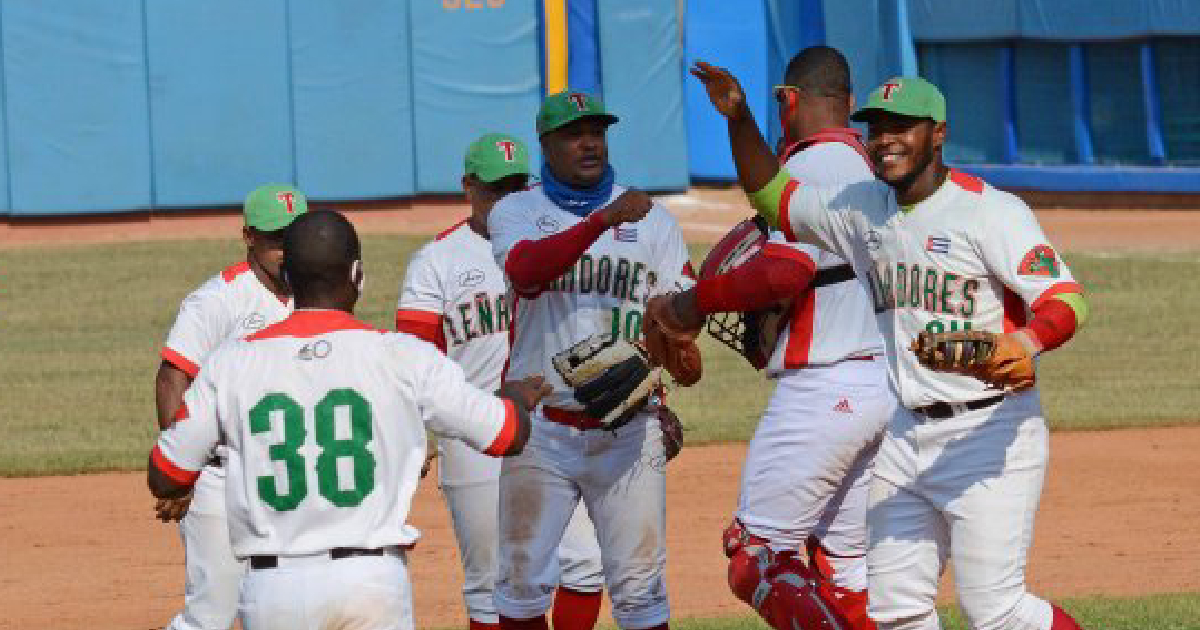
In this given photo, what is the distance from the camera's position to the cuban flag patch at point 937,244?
7025 millimetres

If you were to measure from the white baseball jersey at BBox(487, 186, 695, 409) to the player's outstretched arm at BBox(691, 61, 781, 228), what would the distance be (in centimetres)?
81

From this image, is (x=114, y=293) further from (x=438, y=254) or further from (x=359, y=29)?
(x=438, y=254)

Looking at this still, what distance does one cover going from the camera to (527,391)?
6586 millimetres

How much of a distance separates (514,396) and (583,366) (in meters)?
1.36

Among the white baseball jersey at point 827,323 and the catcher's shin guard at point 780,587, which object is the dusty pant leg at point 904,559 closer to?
the catcher's shin guard at point 780,587

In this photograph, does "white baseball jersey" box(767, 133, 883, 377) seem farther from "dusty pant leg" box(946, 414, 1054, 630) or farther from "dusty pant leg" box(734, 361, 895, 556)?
"dusty pant leg" box(946, 414, 1054, 630)

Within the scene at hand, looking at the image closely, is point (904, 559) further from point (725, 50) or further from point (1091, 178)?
point (725, 50)

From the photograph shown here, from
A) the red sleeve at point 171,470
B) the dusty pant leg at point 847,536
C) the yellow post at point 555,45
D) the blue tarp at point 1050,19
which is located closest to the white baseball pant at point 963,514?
the dusty pant leg at point 847,536

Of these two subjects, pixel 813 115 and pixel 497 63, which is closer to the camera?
pixel 813 115

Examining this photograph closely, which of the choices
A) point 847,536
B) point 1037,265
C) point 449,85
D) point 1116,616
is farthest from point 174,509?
point 449,85

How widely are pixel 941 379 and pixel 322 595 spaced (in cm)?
232

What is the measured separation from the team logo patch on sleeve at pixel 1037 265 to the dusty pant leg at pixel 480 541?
9.43ft

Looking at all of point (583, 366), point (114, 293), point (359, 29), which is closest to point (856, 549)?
point (583, 366)

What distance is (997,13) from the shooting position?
2927 cm
